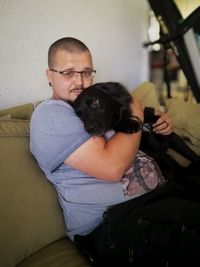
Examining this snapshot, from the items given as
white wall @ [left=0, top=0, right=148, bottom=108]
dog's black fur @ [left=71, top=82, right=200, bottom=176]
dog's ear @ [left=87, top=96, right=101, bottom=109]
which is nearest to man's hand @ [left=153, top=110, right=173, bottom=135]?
dog's black fur @ [left=71, top=82, right=200, bottom=176]

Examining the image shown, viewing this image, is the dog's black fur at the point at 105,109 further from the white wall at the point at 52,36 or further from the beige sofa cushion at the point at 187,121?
the white wall at the point at 52,36

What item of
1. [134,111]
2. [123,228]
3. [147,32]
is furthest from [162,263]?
[147,32]

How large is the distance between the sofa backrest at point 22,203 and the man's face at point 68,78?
22cm

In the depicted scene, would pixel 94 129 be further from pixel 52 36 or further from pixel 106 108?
pixel 52 36

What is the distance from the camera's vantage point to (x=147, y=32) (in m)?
2.66

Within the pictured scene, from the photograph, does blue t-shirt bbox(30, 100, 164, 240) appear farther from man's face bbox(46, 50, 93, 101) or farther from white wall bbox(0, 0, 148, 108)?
white wall bbox(0, 0, 148, 108)

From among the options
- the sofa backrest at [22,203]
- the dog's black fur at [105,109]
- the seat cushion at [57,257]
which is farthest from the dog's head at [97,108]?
the seat cushion at [57,257]

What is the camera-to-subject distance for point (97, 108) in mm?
1146

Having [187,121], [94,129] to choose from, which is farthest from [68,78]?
[187,121]

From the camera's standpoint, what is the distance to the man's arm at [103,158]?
0.96m

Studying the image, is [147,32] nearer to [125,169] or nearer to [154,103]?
[154,103]

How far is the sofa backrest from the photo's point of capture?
0.96 meters

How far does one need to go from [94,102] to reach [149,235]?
56 centimetres

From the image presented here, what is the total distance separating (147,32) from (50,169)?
2090mm
